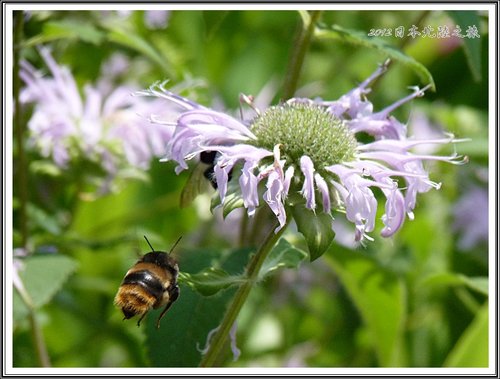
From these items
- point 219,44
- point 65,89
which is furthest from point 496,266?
point 219,44

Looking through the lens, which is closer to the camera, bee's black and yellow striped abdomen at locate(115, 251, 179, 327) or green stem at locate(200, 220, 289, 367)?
green stem at locate(200, 220, 289, 367)

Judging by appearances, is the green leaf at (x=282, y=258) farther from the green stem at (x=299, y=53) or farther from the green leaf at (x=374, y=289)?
the green leaf at (x=374, y=289)

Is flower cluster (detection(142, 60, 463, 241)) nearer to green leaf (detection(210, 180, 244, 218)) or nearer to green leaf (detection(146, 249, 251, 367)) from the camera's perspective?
green leaf (detection(210, 180, 244, 218))

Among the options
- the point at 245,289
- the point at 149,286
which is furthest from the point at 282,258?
the point at 149,286

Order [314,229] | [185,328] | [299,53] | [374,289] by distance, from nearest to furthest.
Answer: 1. [314,229]
2. [185,328]
3. [299,53]
4. [374,289]

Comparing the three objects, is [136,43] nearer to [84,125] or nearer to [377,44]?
[84,125]

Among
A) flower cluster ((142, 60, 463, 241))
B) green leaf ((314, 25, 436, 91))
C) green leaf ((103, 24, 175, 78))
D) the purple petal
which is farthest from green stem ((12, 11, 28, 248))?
the purple petal
